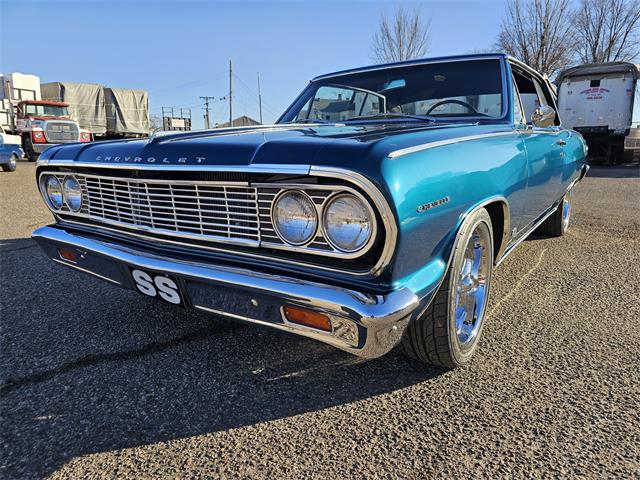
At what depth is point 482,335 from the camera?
8.43ft

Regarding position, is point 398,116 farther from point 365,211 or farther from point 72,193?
point 72,193

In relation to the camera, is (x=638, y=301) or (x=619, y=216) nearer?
(x=638, y=301)

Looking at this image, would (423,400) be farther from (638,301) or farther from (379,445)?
(638,301)

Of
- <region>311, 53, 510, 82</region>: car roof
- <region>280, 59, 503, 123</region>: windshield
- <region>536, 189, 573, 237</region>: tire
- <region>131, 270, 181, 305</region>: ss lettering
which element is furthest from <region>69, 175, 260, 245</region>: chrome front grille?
<region>536, 189, 573, 237</region>: tire

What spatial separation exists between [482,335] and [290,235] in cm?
143

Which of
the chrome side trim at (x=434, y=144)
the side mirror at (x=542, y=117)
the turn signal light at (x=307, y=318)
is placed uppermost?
the side mirror at (x=542, y=117)

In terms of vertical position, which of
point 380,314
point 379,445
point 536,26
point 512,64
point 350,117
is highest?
point 536,26

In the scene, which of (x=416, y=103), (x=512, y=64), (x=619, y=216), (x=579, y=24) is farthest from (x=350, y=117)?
(x=579, y=24)

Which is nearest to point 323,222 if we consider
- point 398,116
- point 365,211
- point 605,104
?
point 365,211

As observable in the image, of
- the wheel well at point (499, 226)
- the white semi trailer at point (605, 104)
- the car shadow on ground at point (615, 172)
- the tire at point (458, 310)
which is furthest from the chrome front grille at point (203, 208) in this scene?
the white semi trailer at point (605, 104)

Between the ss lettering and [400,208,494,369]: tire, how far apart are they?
1.01 metres

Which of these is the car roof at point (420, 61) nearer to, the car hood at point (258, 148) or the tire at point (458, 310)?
the car hood at point (258, 148)

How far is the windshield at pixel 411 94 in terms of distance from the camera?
2.92 m

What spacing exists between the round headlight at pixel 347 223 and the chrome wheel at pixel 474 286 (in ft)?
2.77
